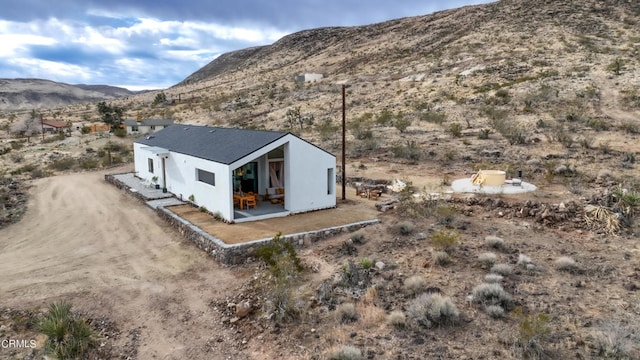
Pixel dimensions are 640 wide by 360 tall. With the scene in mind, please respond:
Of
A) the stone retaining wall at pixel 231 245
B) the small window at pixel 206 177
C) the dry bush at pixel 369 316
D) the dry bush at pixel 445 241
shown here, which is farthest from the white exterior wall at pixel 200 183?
the dry bush at pixel 369 316

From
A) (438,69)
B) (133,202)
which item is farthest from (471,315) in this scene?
(438,69)

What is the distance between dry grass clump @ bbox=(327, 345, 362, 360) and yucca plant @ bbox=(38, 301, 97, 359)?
4.95 m

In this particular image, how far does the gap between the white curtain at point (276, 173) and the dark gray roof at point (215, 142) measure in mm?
1668

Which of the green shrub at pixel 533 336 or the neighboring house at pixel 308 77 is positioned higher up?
the neighboring house at pixel 308 77

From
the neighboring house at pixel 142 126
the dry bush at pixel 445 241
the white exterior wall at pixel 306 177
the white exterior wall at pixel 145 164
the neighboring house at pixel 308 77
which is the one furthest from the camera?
the neighboring house at pixel 308 77

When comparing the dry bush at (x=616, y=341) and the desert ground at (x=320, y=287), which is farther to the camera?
the desert ground at (x=320, y=287)

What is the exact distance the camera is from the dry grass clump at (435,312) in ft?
29.3

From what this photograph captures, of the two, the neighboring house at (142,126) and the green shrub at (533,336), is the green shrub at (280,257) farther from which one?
the neighboring house at (142,126)

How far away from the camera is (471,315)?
30.2 feet

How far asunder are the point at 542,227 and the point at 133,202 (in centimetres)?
1768

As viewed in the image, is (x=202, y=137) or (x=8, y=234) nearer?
(x=8, y=234)

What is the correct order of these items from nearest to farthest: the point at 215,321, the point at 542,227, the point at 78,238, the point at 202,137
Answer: the point at 215,321 → the point at 542,227 → the point at 78,238 → the point at 202,137

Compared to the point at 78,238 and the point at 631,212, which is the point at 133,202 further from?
the point at 631,212

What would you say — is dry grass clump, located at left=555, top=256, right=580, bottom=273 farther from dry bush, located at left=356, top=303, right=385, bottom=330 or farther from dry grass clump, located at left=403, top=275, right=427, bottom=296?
dry bush, located at left=356, top=303, right=385, bottom=330
